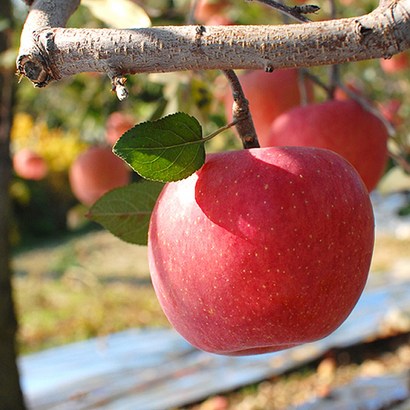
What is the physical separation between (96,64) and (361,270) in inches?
9.1

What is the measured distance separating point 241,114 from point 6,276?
4.74 feet

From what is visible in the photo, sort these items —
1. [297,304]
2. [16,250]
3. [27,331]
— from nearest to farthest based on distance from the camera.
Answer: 1. [297,304]
2. [27,331]
3. [16,250]

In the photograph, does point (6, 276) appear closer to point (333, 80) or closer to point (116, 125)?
point (116, 125)

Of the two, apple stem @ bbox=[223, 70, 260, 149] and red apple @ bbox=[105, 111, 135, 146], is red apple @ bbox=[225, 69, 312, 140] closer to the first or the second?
apple stem @ bbox=[223, 70, 260, 149]

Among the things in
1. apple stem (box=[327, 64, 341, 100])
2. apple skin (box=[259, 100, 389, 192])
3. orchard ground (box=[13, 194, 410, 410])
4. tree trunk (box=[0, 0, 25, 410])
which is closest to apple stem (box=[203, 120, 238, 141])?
apple skin (box=[259, 100, 389, 192])

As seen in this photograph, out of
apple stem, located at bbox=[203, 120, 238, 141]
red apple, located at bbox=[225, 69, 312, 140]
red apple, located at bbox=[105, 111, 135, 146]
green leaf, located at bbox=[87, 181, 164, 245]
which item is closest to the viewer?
apple stem, located at bbox=[203, 120, 238, 141]

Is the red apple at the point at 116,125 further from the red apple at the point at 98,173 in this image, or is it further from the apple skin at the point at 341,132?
the apple skin at the point at 341,132

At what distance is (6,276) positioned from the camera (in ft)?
5.86

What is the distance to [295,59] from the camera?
356 millimetres

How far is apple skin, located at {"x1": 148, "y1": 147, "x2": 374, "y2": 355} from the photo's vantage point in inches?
17.5

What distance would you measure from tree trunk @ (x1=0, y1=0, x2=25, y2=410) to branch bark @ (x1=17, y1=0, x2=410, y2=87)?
141cm

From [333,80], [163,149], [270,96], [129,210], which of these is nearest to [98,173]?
[270,96]

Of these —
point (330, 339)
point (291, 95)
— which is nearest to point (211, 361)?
point (330, 339)

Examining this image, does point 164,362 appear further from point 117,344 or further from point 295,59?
point 295,59
